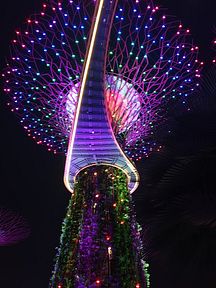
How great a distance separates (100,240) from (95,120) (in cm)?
319

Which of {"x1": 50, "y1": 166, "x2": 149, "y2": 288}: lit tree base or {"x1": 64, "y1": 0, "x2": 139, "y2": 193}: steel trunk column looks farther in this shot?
{"x1": 50, "y1": 166, "x2": 149, "y2": 288}: lit tree base

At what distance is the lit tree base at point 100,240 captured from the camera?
9.56 metres

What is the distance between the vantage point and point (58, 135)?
45.1 ft

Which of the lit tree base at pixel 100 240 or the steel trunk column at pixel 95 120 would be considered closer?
the steel trunk column at pixel 95 120

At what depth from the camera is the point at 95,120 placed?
11102mm

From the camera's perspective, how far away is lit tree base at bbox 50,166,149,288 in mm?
9562

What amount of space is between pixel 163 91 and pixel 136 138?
1.77 metres

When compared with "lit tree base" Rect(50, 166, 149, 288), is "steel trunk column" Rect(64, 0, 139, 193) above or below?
above

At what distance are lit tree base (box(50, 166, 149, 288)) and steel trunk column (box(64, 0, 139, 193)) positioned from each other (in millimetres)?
478

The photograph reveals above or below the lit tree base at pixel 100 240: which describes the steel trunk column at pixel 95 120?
above

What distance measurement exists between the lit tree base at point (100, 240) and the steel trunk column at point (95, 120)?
48 cm

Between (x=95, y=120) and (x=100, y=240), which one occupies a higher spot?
(x=95, y=120)

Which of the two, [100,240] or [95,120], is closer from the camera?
[100,240]

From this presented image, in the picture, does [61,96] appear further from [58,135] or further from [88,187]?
[88,187]
